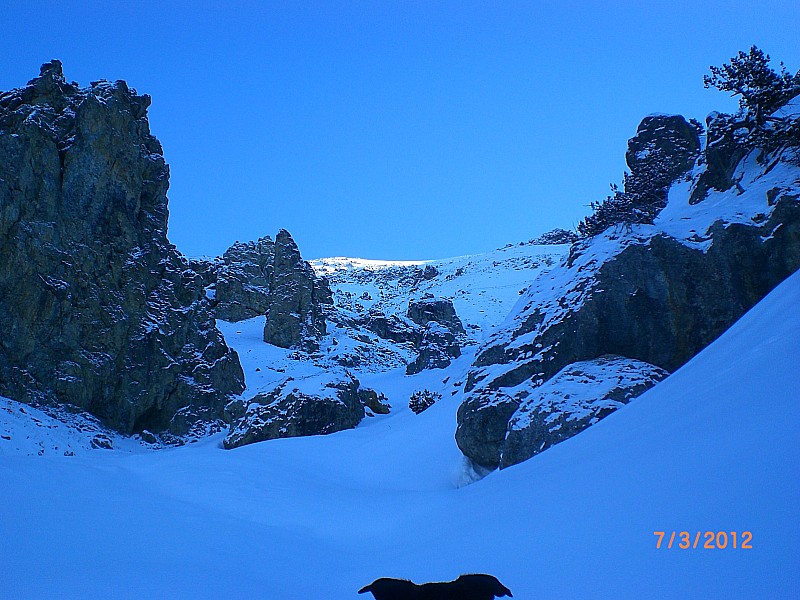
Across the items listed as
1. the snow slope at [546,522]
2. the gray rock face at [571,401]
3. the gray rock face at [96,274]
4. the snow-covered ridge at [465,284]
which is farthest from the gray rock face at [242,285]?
the snow slope at [546,522]

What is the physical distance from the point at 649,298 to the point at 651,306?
0.17 metres

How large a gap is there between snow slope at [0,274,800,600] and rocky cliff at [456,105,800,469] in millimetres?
3882

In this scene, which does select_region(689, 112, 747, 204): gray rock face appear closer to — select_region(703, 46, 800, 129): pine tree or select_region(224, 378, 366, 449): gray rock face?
select_region(703, 46, 800, 129): pine tree

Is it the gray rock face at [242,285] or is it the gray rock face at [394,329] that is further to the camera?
the gray rock face at [394,329]

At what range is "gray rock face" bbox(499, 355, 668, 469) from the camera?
335 inches

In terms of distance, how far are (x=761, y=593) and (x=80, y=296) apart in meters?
29.9

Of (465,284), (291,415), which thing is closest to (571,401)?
(291,415)

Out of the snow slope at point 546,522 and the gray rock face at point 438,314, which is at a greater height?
the gray rock face at point 438,314

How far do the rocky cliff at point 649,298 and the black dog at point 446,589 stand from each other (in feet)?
20.5

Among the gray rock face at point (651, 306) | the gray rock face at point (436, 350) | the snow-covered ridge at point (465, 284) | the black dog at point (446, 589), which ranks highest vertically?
the snow-covered ridge at point (465, 284)

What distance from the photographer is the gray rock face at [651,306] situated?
1002cm
